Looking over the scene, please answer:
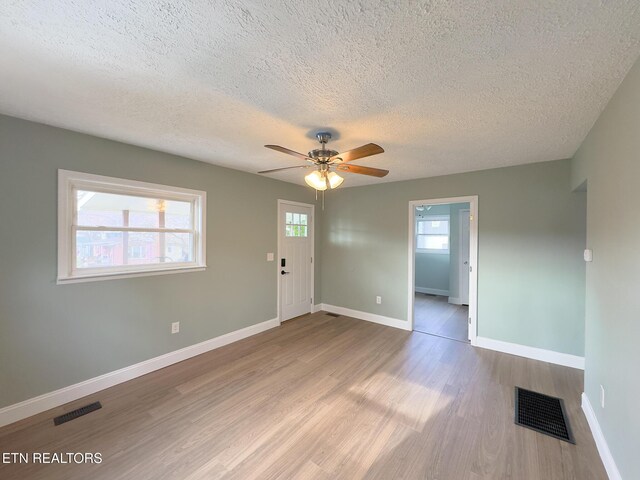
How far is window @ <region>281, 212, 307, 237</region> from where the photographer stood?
4.59 m

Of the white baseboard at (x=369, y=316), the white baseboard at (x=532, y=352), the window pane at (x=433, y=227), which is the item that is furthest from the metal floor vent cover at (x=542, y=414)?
the window pane at (x=433, y=227)

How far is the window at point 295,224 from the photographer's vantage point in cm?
459

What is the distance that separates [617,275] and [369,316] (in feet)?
11.1

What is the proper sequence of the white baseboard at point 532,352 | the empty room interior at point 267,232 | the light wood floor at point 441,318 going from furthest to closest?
the light wood floor at point 441,318 < the white baseboard at point 532,352 < the empty room interior at point 267,232

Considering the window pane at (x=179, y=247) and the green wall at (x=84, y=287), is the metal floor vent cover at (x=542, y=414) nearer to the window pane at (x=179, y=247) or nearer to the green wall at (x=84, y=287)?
the green wall at (x=84, y=287)

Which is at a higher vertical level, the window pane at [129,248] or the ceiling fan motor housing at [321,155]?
the ceiling fan motor housing at [321,155]

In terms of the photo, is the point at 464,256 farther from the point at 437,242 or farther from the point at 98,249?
the point at 98,249

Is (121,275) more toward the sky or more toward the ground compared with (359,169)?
more toward the ground

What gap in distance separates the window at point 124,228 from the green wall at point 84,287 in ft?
0.27

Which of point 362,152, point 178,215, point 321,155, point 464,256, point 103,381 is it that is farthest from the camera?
point 464,256

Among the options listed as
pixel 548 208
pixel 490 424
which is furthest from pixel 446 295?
pixel 490 424

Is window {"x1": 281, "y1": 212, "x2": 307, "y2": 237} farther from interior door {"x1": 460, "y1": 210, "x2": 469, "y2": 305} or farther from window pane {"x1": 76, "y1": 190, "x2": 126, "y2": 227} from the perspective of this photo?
interior door {"x1": 460, "y1": 210, "x2": 469, "y2": 305}

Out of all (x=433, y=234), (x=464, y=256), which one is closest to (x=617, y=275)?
(x=464, y=256)

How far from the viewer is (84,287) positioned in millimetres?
2412
